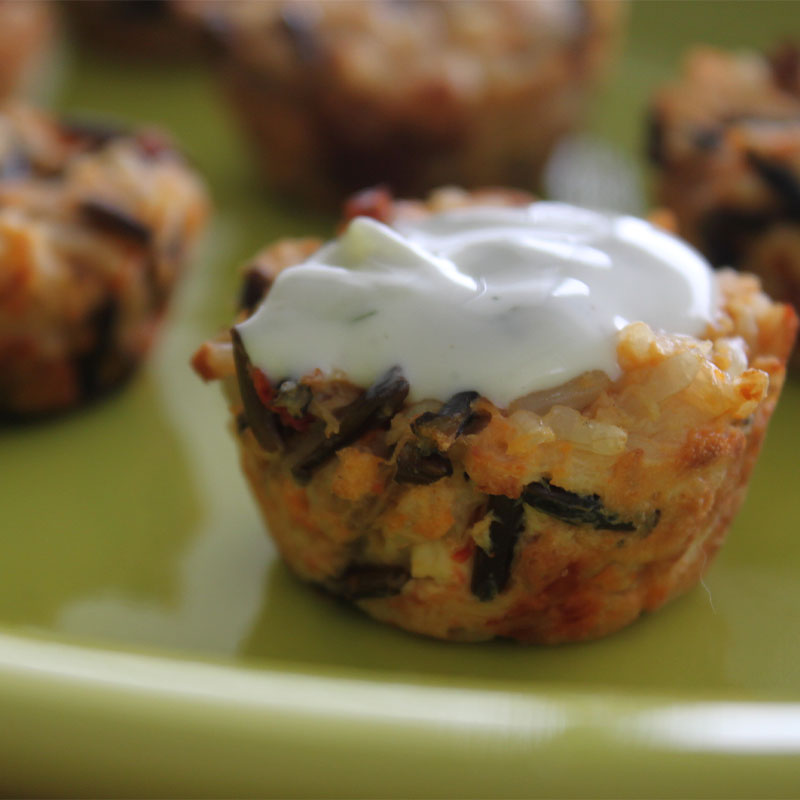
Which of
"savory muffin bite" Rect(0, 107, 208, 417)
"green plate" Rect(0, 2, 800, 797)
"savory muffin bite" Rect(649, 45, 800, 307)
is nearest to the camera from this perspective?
"green plate" Rect(0, 2, 800, 797)

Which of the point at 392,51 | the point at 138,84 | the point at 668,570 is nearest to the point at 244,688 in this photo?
the point at 668,570

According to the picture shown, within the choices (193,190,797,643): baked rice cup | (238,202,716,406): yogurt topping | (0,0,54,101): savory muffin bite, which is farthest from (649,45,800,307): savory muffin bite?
(0,0,54,101): savory muffin bite

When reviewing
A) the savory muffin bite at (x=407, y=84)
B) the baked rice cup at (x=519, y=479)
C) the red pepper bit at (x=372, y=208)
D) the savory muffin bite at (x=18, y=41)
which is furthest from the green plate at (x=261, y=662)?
the savory muffin bite at (x=18, y=41)

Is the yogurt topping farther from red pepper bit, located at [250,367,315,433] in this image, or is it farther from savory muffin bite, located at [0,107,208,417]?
savory muffin bite, located at [0,107,208,417]

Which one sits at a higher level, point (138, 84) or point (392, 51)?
point (392, 51)

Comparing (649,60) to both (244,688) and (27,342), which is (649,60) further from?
(244,688)

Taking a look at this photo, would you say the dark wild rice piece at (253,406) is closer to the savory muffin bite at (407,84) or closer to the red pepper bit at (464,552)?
the red pepper bit at (464,552)
